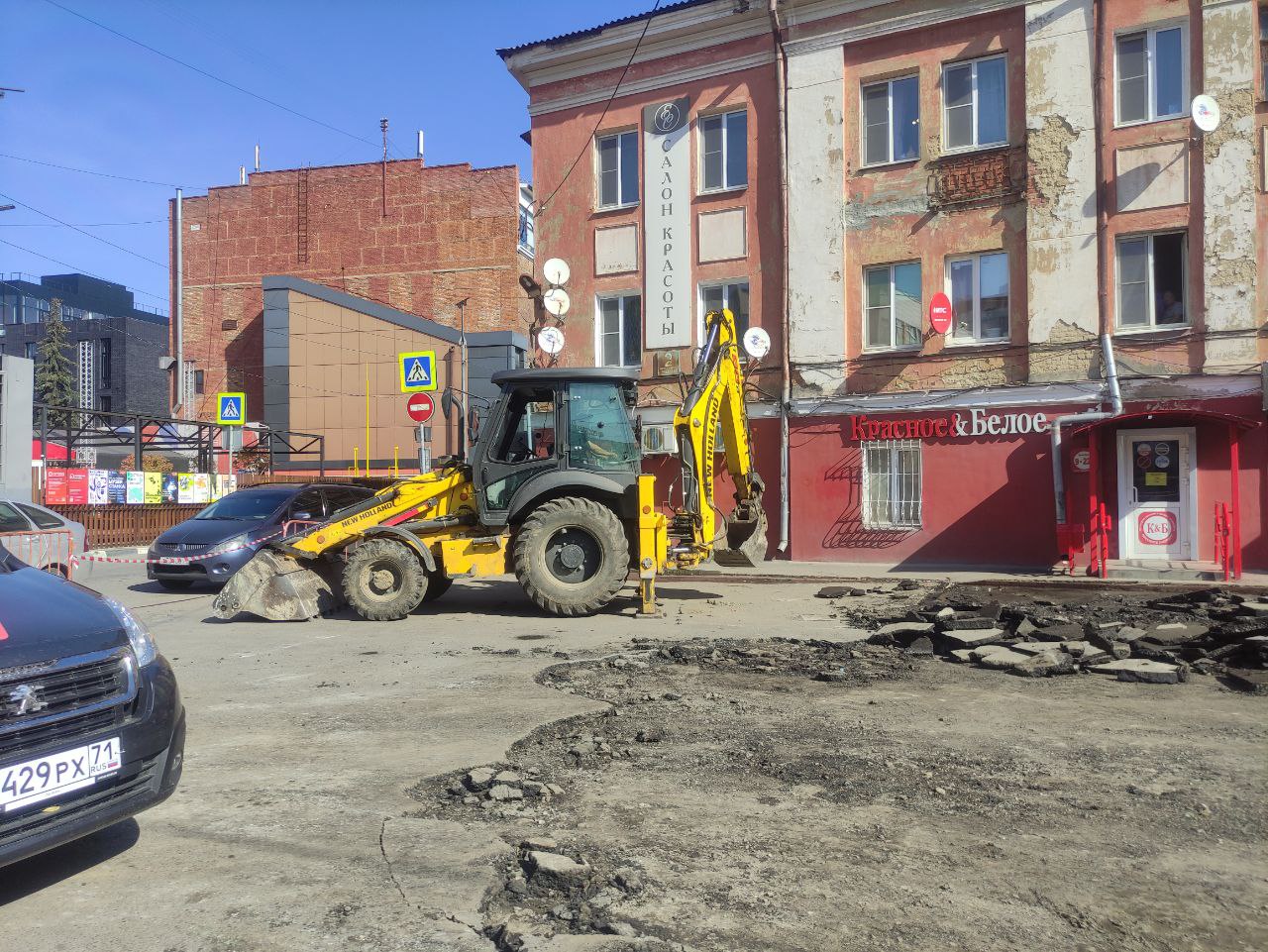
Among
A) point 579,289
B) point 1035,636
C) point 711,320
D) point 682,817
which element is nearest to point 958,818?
point 682,817

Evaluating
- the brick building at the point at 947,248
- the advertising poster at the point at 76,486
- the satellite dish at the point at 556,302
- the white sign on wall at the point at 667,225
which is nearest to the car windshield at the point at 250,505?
the satellite dish at the point at 556,302

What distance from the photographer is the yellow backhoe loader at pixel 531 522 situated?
11016mm

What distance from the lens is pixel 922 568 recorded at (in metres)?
16.6

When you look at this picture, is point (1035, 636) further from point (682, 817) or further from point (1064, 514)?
point (1064, 514)

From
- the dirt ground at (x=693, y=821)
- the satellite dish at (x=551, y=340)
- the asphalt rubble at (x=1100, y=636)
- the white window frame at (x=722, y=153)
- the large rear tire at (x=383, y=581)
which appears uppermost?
the white window frame at (x=722, y=153)

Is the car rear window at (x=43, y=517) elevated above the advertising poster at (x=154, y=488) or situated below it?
below

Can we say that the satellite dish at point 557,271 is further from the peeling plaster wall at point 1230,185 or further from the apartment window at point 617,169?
the peeling plaster wall at point 1230,185

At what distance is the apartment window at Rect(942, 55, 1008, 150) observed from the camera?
16922mm

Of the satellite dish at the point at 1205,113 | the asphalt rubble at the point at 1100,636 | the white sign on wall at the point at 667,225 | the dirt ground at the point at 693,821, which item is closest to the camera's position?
the dirt ground at the point at 693,821

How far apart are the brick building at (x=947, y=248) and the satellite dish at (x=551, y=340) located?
0.96 metres

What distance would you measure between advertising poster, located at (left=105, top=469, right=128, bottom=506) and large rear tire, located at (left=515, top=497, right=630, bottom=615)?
15917mm

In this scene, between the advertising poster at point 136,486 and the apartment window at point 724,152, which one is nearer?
the apartment window at point 724,152

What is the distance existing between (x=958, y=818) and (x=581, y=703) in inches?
118

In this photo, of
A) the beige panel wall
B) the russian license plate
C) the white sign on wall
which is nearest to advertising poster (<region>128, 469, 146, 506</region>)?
the beige panel wall
